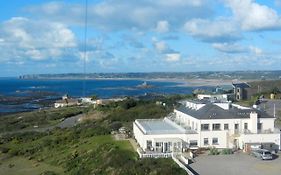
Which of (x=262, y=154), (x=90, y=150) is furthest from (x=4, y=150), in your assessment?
(x=262, y=154)

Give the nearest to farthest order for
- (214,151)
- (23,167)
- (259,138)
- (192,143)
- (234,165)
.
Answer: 1. (234,165)
2. (214,151)
3. (259,138)
4. (192,143)
5. (23,167)

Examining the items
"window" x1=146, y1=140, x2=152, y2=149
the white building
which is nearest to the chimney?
the white building

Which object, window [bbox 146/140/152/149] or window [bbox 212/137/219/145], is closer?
window [bbox 146/140/152/149]

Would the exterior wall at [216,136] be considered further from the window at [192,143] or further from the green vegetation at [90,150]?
the green vegetation at [90,150]

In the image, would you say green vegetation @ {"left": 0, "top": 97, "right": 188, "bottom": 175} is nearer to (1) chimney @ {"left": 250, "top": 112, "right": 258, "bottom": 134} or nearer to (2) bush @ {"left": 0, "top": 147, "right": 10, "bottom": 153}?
(2) bush @ {"left": 0, "top": 147, "right": 10, "bottom": 153}

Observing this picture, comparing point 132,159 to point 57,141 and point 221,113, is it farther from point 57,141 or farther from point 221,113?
point 57,141

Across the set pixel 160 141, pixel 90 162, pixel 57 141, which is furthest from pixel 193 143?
pixel 57 141

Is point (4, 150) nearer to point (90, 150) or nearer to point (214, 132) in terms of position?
point (90, 150)
